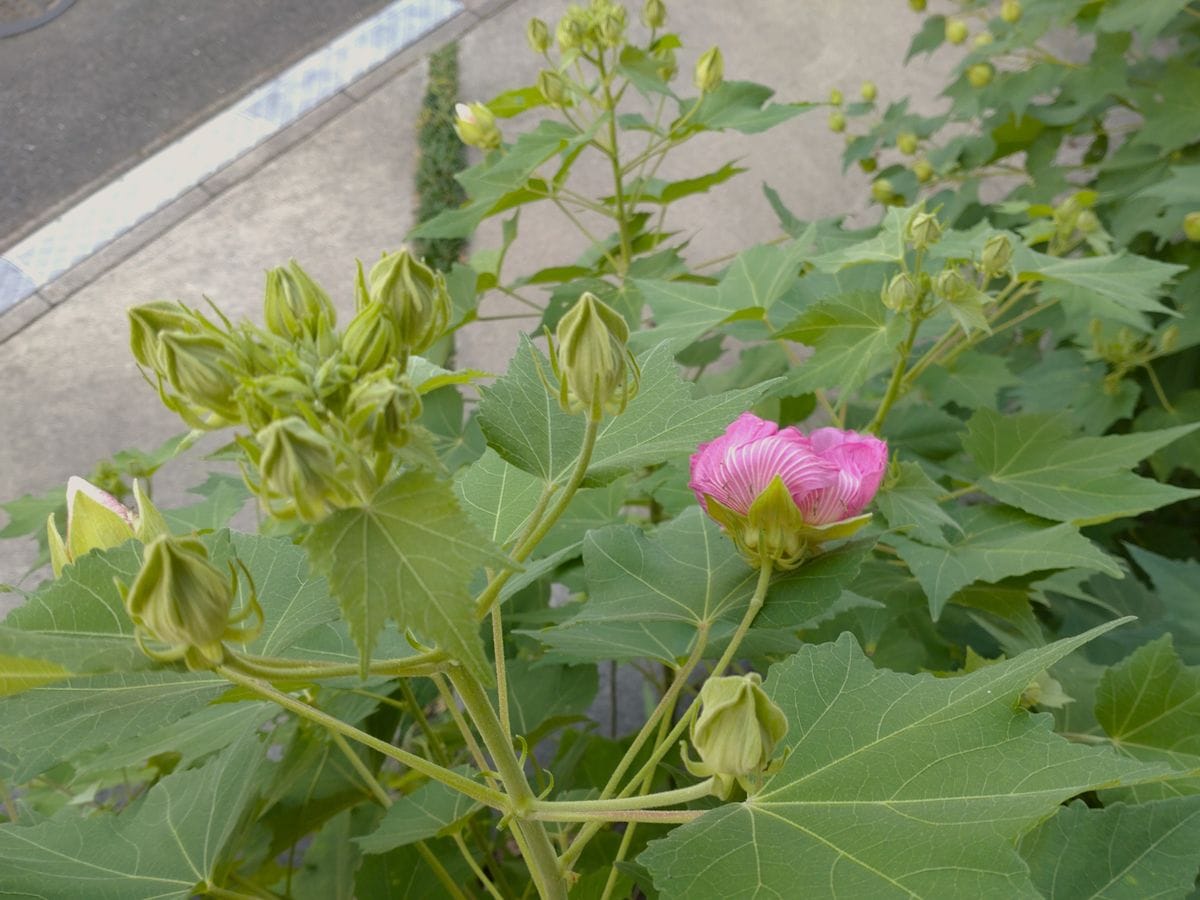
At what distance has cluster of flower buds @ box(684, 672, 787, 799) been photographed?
0.56 m

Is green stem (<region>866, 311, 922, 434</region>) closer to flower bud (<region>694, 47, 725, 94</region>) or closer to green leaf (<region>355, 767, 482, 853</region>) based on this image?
green leaf (<region>355, 767, 482, 853</region>)

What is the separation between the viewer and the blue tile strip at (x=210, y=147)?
133 inches

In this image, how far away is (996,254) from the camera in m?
1.03

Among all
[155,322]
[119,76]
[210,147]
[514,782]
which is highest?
[119,76]

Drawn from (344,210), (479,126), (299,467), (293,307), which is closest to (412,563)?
(299,467)

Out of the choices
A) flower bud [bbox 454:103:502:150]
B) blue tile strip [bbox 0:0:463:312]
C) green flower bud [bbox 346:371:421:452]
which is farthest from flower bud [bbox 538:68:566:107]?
blue tile strip [bbox 0:0:463:312]

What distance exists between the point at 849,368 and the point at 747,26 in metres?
3.27

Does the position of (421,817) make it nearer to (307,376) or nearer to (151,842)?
(151,842)

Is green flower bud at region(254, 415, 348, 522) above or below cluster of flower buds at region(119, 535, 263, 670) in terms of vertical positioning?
above

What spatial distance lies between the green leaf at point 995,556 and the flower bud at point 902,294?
9.3 inches

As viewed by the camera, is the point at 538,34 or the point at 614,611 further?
the point at 538,34

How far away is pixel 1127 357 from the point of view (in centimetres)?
167

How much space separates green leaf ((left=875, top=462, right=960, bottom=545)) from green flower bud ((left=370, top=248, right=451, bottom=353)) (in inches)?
19.5

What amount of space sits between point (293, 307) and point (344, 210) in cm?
302
